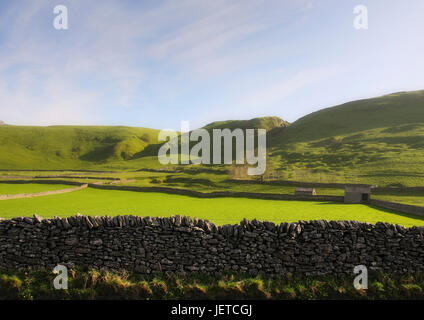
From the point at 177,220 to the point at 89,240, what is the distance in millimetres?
3664

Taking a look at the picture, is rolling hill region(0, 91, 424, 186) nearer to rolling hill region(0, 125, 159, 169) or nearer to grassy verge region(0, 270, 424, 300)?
rolling hill region(0, 125, 159, 169)

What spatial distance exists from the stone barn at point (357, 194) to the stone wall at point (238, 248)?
20.4m

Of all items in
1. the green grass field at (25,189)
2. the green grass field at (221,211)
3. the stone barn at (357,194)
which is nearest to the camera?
the green grass field at (221,211)

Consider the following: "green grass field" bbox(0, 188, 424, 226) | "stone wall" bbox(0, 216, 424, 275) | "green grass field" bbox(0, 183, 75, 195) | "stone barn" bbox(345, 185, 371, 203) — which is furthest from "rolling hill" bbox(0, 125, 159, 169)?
"stone wall" bbox(0, 216, 424, 275)

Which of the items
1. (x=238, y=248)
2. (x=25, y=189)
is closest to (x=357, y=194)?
(x=238, y=248)

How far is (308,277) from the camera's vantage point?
10.6 metres

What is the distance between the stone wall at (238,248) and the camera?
35.2ft

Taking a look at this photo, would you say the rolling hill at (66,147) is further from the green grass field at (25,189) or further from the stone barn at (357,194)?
the stone barn at (357,194)

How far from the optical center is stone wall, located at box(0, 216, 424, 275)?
10.7 metres

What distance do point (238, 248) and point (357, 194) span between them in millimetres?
24091

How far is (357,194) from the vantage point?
29.9 m

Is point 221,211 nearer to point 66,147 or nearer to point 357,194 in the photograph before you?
point 357,194

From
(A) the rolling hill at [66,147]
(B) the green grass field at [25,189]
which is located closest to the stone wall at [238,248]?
(B) the green grass field at [25,189]
